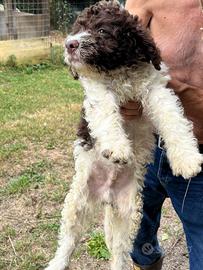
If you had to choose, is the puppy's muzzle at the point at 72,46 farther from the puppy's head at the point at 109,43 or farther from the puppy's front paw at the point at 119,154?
the puppy's front paw at the point at 119,154

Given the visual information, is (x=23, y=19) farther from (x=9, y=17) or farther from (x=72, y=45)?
(x=72, y=45)

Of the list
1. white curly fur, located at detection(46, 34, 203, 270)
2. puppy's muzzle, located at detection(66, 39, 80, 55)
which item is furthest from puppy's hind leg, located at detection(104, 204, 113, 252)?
puppy's muzzle, located at detection(66, 39, 80, 55)

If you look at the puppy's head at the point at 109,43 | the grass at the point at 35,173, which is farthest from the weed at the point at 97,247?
the puppy's head at the point at 109,43

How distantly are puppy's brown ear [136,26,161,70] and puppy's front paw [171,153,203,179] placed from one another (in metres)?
0.52

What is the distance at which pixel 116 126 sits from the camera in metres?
3.14

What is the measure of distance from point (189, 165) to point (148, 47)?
67 centimetres

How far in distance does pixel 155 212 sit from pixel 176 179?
0.64 metres

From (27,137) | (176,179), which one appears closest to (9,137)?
(27,137)

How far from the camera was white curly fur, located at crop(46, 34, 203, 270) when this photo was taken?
3.10m

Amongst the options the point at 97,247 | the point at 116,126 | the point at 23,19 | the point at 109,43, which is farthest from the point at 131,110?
the point at 23,19

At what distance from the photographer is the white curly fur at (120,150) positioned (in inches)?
122

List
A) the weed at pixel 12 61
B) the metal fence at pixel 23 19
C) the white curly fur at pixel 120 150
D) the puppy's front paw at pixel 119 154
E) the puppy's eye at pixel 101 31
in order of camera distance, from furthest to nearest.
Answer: the metal fence at pixel 23 19 → the weed at pixel 12 61 → the puppy's eye at pixel 101 31 → the white curly fur at pixel 120 150 → the puppy's front paw at pixel 119 154

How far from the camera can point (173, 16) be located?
3.11m

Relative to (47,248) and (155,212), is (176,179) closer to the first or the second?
(155,212)
